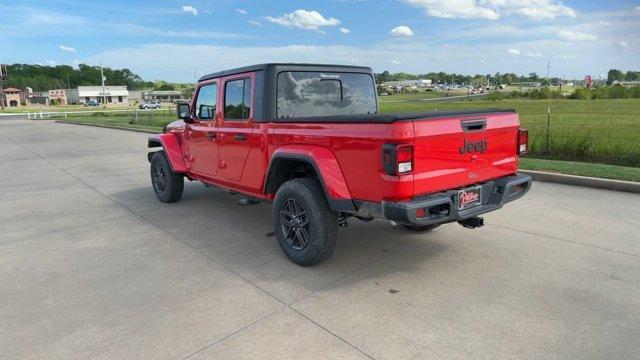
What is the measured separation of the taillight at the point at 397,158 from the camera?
334 centimetres

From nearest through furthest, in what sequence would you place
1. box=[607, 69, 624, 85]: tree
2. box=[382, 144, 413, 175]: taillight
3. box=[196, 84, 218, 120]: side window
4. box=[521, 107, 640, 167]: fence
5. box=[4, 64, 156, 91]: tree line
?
box=[382, 144, 413, 175]: taillight < box=[196, 84, 218, 120]: side window < box=[521, 107, 640, 167]: fence < box=[607, 69, 624, 85]: tree < box=[4, 64, 156, 91]: tree line

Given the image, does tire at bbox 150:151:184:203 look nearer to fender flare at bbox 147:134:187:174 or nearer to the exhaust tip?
fender flare at bbox 147:134:187:174

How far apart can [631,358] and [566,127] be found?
10534mm

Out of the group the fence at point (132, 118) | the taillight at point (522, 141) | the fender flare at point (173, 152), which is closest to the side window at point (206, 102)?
the fender flare at point (173, 152)

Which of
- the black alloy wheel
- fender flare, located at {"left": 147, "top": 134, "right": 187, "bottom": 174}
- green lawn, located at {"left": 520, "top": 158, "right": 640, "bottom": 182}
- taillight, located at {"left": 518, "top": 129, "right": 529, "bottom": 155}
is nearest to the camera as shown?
the black alloy wheel

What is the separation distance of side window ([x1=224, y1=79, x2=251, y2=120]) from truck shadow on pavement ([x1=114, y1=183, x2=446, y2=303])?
4.58ft

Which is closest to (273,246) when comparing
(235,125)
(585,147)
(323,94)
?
(235,125)

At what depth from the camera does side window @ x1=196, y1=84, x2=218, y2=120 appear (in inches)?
221

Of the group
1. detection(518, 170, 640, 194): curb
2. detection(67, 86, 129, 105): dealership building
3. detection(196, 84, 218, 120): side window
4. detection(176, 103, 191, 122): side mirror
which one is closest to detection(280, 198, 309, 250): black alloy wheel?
detection(196, 84, 218, 120): side window

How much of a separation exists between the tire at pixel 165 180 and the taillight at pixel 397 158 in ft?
14.1

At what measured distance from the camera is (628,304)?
11.2ft

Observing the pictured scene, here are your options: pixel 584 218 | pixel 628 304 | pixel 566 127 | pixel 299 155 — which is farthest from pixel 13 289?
pixel 566 127

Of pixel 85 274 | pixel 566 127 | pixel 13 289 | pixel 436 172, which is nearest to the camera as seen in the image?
pixel 436 172

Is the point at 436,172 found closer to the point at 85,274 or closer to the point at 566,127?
the point at 85,274
